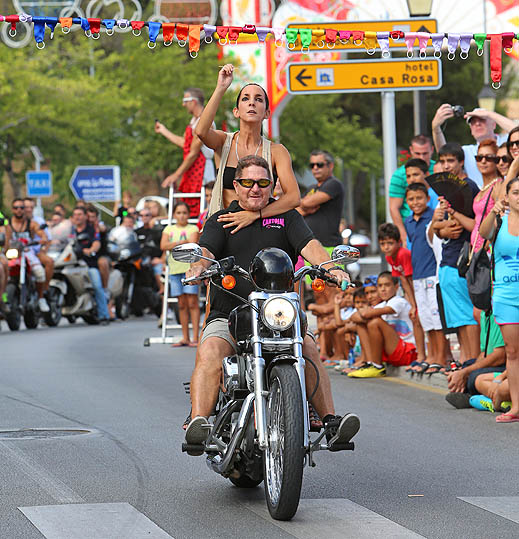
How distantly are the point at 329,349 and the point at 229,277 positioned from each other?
329 inches

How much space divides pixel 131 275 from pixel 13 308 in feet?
15.8

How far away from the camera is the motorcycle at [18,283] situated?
73.2 feet

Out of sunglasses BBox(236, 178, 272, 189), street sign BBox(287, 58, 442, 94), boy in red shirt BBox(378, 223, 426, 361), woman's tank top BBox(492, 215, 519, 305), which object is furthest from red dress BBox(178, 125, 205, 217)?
sunglasses BBox(236, 178, 272, 189)

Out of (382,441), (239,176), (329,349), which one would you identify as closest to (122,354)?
(329,349)

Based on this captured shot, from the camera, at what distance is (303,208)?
15.2 m

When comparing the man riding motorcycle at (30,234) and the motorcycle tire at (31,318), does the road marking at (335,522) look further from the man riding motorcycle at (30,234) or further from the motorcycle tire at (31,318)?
the motorcycle tire at (31,318)

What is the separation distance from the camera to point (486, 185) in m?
12.0

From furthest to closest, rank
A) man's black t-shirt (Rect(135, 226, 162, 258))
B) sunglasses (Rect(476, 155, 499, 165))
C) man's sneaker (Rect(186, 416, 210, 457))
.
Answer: man's black t-shirt (Rect(135, 226, 162, 258)) < sunglasses (Rect(476, 155, 499, 165)) < man's sneaker (Rect(186, 416, 210, 457))

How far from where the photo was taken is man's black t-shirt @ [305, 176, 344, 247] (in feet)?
49.5

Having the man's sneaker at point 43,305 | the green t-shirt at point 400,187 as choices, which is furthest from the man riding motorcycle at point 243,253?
the man's sneaker at point 43,305

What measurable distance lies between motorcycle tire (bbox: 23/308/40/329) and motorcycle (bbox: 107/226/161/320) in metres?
2.92

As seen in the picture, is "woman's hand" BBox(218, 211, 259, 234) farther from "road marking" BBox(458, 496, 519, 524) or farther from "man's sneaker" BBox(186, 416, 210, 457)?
"road marking" BBox(458, 496, 519, 524)

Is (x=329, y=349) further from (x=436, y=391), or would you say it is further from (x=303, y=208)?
(x=436, y=391)

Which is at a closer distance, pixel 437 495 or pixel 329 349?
pixel 437 495
